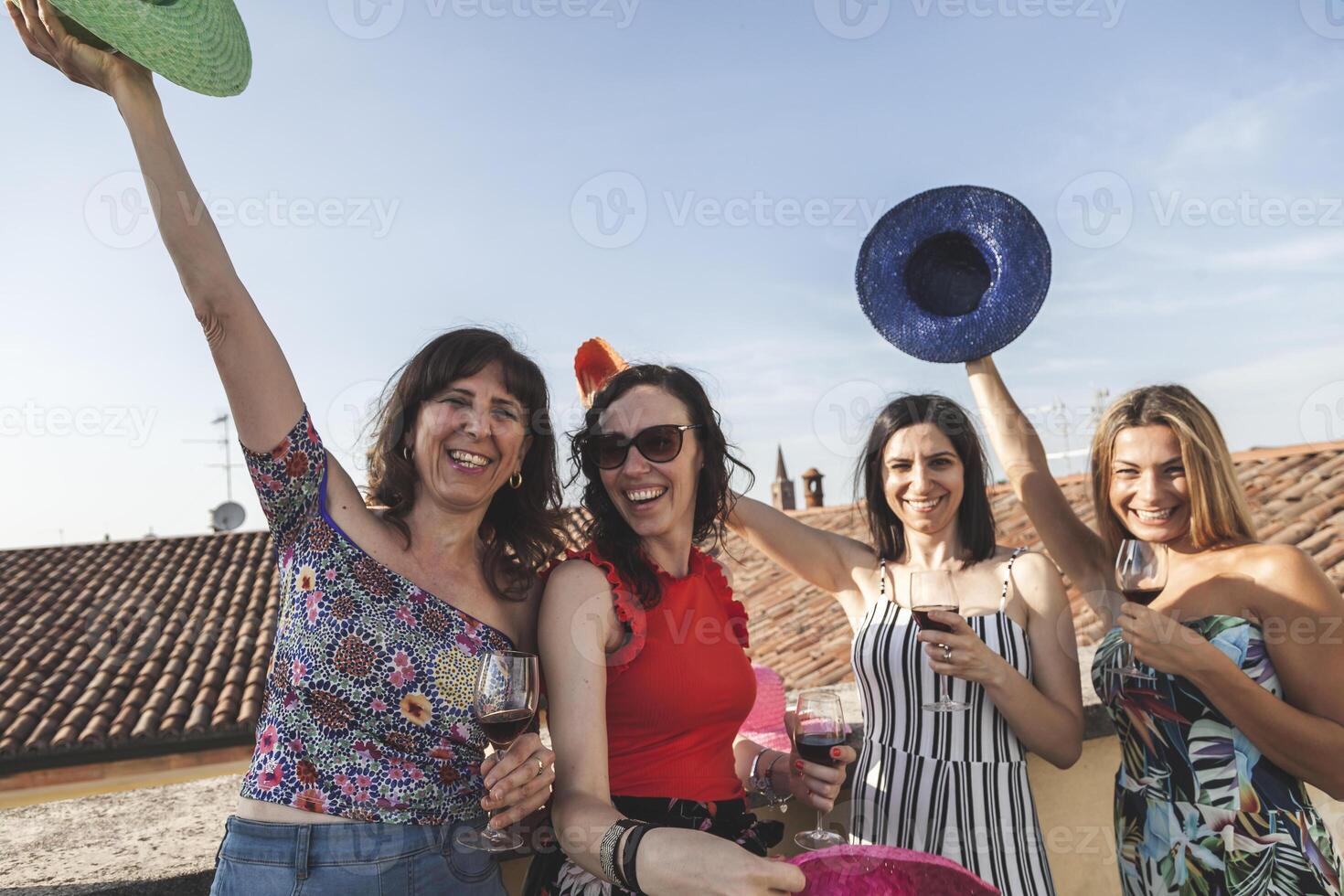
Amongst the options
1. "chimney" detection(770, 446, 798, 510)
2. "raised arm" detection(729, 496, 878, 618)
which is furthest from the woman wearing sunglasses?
"chimney" detection(770, 446, 798, 510)

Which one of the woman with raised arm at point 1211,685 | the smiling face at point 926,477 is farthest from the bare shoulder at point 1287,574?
the smiling face at point 926,477

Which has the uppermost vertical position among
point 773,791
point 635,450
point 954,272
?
point 954,272


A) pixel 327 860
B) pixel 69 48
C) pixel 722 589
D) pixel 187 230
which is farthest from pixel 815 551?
pixel 69 48

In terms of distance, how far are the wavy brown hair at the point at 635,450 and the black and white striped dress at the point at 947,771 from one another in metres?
0.58

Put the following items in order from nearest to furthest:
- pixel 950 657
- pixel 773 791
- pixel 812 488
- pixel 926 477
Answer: pixel 950 657 → pixel 773 791 → pixel 926 477 → pixel 812 488

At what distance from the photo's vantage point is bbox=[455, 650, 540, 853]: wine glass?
5.47 ft

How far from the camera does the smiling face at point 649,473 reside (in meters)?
2.13

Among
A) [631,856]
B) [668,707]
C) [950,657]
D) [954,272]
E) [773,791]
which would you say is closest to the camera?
[631,856]

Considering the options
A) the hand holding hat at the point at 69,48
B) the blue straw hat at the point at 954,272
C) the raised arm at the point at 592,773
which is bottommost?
the raised arm at the point at 592,773

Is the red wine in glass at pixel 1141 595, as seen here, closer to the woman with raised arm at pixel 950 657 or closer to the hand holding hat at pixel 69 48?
A: the woman with raised arm at pixel 950 657

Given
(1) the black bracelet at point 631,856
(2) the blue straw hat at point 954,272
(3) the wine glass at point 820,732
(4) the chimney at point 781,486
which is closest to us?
(1) the black bracelet at point 631,856

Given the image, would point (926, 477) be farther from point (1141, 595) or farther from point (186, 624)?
point (186, 624)

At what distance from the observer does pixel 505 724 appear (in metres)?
1.68

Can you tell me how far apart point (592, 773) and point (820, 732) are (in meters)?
0.57
